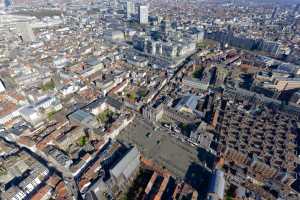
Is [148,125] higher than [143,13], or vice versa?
[143,13]

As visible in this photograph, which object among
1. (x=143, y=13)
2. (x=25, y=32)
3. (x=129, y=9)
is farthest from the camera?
(x=129, y=9)

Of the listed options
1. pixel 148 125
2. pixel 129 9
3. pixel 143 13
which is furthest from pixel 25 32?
pixel 148 125

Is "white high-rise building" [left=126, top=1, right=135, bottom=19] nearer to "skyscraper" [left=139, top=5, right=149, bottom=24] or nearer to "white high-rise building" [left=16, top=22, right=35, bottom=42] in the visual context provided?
"skyscraper" [left=139, top=5, right=149, bottom=24]

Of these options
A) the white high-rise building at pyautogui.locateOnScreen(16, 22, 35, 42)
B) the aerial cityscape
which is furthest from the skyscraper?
the white high-rise building at pyautogui.locateOnScreen(16, 22, 35, 42)

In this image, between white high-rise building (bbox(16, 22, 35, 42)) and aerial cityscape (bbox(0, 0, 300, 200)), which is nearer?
aerial cityscape (bbox(0, 0, 300, 200))

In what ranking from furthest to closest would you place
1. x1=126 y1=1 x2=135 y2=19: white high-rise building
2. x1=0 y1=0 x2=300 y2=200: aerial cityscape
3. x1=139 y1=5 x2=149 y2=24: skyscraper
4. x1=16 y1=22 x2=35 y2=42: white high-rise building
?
x1=126 y1=1 x2=135 y2=19: white high-rise building < x1=139 y1=5 x2=149 y2=24: skyscraper < x1=16 y1=22 x2=35 y2=42: white high-rise building < x1=0 y1=0 x2=300 y2=200: aerial cityscape

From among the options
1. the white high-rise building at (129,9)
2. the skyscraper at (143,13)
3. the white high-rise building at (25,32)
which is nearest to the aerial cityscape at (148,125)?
the white high-rise building at (25,32)

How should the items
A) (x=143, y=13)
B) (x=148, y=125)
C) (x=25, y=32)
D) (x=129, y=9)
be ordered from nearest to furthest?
(x=148, y=125), (x=25, y=32), (x=143, y=13), (x=129, y=9)

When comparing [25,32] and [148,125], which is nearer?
[148,125]

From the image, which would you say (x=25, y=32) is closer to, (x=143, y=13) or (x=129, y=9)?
(x=143, y=13)
